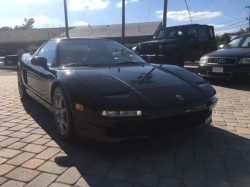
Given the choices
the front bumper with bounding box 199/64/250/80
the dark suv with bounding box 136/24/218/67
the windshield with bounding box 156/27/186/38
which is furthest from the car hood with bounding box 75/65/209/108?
the windshield with bounding box 156/27/186/38

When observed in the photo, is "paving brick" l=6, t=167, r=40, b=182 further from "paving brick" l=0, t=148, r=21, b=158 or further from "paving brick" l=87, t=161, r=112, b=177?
"paving brick" l=87, t=161, r=112, b=177

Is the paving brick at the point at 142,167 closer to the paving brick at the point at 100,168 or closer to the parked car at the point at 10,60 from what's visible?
the paving brick at the point at 100,168

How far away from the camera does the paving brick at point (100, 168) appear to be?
2031 mm

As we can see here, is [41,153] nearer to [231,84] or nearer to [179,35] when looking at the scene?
[231,84]

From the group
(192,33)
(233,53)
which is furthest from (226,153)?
(192,33)

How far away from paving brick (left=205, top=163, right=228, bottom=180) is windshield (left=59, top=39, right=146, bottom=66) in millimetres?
1885

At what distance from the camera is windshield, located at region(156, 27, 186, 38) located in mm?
9005

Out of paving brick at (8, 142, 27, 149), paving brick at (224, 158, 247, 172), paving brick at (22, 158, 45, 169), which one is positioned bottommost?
paving brick at (224, 158, 247, 172)

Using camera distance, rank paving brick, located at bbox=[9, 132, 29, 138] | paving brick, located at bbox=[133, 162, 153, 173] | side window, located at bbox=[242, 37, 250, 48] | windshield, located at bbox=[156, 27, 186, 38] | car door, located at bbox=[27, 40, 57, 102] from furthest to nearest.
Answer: windshield, located at bbox=[156, 27, 186, 38] < side window, located at bbox=[242, 37, 250, 48] < car door, located at bbox=[27, 40, 57, 102] < paving brick, located at bbox=[9, 132, 29, 138] < paving brick, located at bbox=[133, 162, 153, 173]

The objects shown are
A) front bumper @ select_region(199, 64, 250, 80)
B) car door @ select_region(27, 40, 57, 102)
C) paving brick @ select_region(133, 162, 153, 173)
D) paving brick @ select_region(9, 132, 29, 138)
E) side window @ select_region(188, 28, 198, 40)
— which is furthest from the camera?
side window @ select_region(188, 28, 198, 40)

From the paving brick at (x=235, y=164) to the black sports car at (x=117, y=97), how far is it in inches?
18.5

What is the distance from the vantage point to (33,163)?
7.26ft

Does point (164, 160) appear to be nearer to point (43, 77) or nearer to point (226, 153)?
point (226, 153)

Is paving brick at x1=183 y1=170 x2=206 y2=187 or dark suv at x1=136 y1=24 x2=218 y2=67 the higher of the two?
dark suv at x1=136 y1=24 x2=218 y2=67
